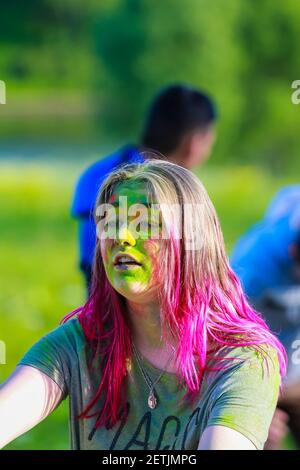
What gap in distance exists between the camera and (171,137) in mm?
3584

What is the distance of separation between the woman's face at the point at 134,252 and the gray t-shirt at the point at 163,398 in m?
0.13

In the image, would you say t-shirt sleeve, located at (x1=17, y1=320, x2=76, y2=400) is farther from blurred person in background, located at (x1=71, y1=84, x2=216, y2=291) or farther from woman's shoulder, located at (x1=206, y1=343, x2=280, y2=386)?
blurred person in background, located at (x1=71, y1=84, x2=216, y2=291)

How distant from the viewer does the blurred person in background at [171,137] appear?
3.37 m

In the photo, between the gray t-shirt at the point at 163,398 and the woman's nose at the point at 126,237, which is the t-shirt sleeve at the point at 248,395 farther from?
the woman's nose at the point at 126,237

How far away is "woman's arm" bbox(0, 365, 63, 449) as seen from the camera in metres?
1.63

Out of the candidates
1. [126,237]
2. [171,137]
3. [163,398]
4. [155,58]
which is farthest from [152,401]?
[155,58]

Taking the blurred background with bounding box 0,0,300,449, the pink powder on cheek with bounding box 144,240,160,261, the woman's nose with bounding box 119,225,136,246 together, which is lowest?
the pink powder on cheek with bounding box 144,240,160,261

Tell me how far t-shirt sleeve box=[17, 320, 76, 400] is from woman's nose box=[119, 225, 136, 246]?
0.20 m

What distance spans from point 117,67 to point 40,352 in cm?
720

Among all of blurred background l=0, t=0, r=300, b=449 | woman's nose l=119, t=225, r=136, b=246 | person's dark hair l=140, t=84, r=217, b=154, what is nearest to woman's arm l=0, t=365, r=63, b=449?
woman's nose l=119, t=225, r=136, b=246

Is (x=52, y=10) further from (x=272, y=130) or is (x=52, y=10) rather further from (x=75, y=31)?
(x=272, y=130)

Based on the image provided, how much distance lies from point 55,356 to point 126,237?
25cm

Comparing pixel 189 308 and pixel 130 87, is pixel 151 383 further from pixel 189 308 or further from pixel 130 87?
pixel 130 87
